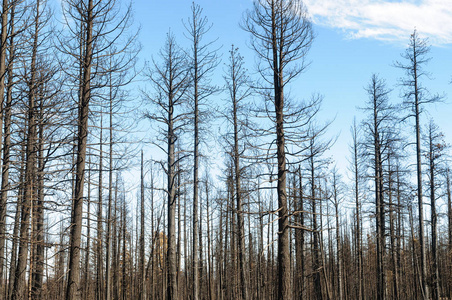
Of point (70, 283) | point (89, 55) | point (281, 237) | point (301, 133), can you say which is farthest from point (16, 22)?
point (281, 237)

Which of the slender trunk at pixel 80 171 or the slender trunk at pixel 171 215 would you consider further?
the slender trunk at pixel 171 215

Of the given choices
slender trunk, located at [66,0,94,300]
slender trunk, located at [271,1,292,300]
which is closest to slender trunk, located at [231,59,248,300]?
slender trunk, located at [271,1,292,300]

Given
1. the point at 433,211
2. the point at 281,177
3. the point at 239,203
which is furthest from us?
the point at 433,211

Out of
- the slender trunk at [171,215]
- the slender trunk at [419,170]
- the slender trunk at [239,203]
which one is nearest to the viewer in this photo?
the slender trunk at [171,215]

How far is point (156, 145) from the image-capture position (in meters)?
15.9

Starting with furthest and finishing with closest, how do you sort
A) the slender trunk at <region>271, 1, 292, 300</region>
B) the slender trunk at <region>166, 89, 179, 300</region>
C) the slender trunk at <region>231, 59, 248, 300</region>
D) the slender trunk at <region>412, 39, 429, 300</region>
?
the slender trunk at <region>412, 39, 429, 300</region> < the slender trunk at <region>231, 59, 248, 300</region> < the slender trunk at <region>166, 89, 179, 300</region> < the slender trunk at <region>271, 1, 292, 300</region>

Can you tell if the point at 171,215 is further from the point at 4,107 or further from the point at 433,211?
the point at 433,211

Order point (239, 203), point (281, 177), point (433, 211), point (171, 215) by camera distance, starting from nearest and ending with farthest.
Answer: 1. point (281, 177)
2. point (171, 215)
3. point (239, 203)
4. point (433, 211)

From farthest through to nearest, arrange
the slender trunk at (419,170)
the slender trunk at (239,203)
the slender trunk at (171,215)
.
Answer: the slender trunk at (419,170) → the slender trunk at (239,203) → the slender trunk at (171,215)

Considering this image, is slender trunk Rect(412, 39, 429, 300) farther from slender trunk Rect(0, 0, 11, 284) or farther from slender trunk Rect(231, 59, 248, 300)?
slender trunk Rect(0, 0, 11, 284)

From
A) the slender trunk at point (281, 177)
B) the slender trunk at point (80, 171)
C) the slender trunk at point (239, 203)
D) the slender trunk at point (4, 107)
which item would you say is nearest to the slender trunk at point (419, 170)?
the slender trunk at point (239, 203)

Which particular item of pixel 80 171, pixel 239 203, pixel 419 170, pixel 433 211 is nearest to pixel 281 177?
pixel 80 171

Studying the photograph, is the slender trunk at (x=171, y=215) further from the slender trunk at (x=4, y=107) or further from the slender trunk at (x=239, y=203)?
the slender trunk at (x=4, y=107)

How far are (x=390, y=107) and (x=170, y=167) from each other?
13.8 meters
